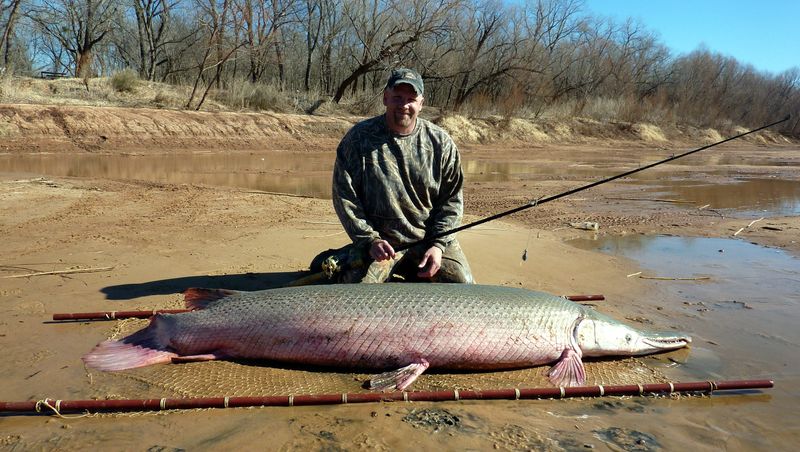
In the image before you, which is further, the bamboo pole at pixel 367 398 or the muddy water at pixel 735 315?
the muddy water at pixel 735 315

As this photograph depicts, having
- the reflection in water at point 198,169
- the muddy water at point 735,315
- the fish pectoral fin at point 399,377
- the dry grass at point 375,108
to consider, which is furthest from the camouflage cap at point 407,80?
the dry grass at point 375,108

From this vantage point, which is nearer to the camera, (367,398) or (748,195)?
(367,398)

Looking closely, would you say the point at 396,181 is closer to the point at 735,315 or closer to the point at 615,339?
the point at 615,339

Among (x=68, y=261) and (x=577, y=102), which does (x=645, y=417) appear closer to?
(x=68, y=261)

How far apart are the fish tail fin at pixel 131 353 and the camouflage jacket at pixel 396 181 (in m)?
1.60

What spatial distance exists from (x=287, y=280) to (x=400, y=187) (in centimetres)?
160

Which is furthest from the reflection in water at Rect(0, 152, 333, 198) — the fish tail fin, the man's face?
the fish tail fin

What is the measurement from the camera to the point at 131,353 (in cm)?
352

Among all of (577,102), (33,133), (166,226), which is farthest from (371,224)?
(577,102)

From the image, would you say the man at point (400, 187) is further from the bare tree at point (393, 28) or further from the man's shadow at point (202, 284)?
the bare tree at point (393, 28)

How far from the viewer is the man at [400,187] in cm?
443

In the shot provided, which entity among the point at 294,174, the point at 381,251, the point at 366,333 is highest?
the point at 294,174

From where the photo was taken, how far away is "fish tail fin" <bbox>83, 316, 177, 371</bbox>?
3.45 metres

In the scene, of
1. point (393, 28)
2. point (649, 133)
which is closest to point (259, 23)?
point (393, 28)
